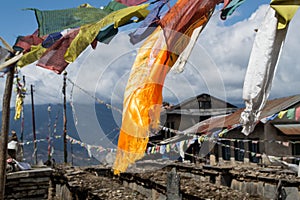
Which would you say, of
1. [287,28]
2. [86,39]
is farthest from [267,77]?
[86,39]

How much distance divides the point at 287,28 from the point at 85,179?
803cm

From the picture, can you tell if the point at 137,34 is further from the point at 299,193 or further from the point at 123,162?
the point at 299,193

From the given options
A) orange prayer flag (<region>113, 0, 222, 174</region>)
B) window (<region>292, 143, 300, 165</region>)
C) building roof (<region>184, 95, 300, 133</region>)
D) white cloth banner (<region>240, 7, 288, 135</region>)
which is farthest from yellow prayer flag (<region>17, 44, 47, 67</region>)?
window (<region>292, 143, 300, 165</region>)

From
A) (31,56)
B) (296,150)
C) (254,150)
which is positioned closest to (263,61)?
(31,56)

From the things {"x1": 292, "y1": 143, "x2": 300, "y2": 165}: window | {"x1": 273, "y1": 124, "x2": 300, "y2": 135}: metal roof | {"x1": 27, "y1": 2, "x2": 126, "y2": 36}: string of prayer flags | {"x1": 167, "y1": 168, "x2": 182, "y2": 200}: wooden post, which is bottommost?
{"x1": 167, "y1": 168, "x2": 182, "y2": 200}: wooden post

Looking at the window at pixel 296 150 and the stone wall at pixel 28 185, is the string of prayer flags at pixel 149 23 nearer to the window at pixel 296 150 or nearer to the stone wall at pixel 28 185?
the stone wall at pixel 28 185

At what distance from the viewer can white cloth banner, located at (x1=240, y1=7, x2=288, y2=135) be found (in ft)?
12.9

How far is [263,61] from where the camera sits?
13.0 ft

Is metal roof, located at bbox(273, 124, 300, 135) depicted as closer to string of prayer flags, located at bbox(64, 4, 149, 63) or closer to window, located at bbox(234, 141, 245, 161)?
window, located at bbox(234, 141, 245, 161)

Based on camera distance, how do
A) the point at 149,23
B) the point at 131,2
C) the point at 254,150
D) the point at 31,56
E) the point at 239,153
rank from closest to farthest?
the point at 149,23, the point at 131,2, the point at 31,56, the point at 254,150, the point at 239,153

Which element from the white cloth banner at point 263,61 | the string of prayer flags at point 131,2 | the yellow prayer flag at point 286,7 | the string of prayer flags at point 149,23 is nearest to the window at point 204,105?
the string of prayer flags at point 131,2

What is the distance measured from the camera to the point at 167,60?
15.8 ft

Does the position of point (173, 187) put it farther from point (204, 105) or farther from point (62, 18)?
point (204, 105)

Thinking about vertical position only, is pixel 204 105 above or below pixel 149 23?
above
